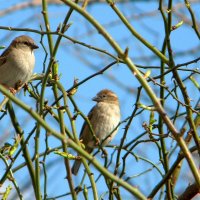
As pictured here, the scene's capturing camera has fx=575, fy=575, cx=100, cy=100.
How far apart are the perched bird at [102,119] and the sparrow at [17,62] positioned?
118 cm

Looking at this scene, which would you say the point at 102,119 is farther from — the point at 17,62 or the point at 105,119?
the point at 17,62

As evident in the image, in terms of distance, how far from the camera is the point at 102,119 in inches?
259

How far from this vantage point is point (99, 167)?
1.75 meters

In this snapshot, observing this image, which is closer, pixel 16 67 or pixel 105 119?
pixel 16 67

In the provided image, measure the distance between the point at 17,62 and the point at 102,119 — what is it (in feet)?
5.32

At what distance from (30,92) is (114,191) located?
29.1 inches

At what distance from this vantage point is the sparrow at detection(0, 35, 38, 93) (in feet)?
16.4

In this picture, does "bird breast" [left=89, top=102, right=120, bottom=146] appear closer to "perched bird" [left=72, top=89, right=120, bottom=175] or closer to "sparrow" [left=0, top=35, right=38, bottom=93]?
"perched bird" [left=72, top=89, right=120, bottom=175]

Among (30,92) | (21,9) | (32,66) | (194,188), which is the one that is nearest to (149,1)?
(32,66)

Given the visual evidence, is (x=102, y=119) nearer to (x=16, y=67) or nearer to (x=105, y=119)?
(x=105, y=119)

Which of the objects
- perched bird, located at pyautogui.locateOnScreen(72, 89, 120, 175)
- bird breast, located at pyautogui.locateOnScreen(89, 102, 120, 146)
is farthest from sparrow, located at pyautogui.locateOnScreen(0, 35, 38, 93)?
bird breast, located at pyautogui.locateOnScreen(89, 102, 120, 146)

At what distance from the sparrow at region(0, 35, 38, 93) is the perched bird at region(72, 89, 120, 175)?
118 cm

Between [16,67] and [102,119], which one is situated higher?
[16,67]

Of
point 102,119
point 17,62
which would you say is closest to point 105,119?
point 102,119
